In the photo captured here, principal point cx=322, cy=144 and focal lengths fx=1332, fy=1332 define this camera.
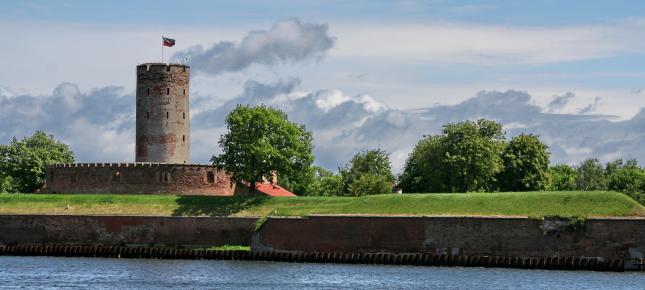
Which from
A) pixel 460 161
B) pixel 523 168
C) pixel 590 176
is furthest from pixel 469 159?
pixel 590 176

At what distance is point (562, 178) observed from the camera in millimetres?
101875

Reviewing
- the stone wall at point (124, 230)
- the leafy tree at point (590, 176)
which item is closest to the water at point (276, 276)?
the stone wall at point (124, 230)

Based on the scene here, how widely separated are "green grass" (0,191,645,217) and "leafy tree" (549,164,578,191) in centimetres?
1909

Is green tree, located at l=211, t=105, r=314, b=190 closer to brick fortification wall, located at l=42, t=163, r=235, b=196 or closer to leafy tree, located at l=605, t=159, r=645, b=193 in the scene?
brick fortification wall, located at l=42, t=163, r=235, b=196

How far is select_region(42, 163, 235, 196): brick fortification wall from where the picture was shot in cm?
7825

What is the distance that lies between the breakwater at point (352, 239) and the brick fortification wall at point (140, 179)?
683 centimetres

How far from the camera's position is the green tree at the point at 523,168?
81.2 metres

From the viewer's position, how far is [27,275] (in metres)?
55.2

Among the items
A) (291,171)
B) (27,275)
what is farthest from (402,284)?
(291,171)

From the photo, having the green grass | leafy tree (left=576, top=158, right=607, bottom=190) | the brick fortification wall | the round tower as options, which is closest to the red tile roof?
the brick fortification wall

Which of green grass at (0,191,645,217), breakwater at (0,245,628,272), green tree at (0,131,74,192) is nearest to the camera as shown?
breakwater at (0,245,628,272)

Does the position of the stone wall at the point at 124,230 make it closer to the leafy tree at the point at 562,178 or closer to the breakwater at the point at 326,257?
the breakwater at the point at 326,257

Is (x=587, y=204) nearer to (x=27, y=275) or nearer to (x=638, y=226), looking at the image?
(x=638, y=226)

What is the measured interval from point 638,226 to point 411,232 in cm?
1082
